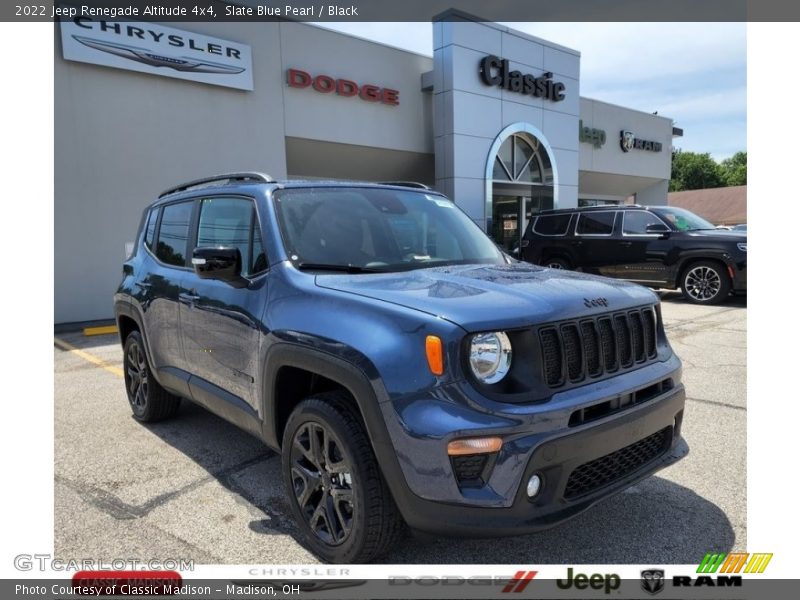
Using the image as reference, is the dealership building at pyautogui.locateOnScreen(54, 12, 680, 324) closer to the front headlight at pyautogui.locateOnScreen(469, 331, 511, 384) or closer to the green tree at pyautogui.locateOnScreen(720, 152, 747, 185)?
the front headlight at pyautogui.locateOnScreen(469, 331, 511, 384)

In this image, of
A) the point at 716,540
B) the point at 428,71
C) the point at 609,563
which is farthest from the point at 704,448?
the point at 428,71

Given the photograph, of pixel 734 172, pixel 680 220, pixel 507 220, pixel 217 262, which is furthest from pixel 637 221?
pixel 734 172

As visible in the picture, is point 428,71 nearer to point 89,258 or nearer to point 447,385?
point 89,258

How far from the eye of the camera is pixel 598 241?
12.1 m

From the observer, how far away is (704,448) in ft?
13.1

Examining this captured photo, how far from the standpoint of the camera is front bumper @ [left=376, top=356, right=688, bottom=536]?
221 cm

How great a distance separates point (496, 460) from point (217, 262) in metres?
1.90

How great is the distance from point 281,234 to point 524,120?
15.4 metres

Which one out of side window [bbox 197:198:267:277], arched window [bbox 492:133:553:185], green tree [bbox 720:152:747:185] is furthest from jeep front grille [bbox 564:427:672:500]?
green tree [bbox 720:152:747:185]

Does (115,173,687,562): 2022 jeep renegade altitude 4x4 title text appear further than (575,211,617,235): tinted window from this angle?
No

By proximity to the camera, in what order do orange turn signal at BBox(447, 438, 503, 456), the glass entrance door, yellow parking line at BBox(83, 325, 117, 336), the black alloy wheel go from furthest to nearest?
the glass entrance door
yellow parking line at BBox(83, 325, 117, 336)
the black alloy wheel
orange turn signal at BBox(447, 438, 503, 456)

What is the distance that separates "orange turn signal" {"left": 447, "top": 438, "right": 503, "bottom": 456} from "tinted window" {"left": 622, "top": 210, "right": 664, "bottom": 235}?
1057 centimetres

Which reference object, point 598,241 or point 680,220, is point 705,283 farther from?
point 598,241

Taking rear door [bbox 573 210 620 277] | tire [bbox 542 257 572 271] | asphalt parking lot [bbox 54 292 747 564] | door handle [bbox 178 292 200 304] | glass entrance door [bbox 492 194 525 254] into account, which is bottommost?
asphalt parking lot [bbox 54 292 747 564]
